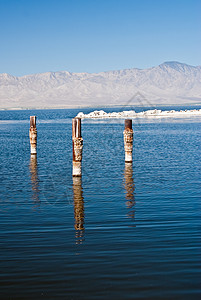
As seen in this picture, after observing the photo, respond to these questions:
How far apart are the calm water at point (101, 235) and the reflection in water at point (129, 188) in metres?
0.04

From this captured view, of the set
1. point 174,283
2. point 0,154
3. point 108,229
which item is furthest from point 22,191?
point 0,154

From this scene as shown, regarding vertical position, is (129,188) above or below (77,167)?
below

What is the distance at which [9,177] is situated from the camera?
21.0m

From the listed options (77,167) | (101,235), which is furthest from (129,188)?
(101,235)

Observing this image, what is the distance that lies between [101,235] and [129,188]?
258 inches

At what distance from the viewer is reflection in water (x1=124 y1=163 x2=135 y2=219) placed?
1366cm

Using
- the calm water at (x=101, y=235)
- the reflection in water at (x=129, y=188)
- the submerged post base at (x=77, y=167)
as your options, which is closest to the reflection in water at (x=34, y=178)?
the calm water at (x=101, y=235)

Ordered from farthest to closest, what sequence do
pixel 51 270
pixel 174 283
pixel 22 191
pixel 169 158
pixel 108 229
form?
1. pixel 169 158
2. pixel 22 191
3. pixel 108 229
4. pixel 51 270
5. pixel 174 283

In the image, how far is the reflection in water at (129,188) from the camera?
13.7 metres

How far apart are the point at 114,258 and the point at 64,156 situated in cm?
2089

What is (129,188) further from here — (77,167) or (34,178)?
(34,178)

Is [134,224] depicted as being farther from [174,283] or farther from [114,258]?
[174,283]

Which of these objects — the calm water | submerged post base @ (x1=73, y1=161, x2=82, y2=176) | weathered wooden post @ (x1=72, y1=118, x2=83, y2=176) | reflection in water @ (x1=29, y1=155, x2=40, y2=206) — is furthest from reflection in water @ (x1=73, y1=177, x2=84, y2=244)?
reflection in water @ (x1=29, y1=155, x2=40, y2=206)

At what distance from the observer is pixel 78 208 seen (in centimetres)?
1428
